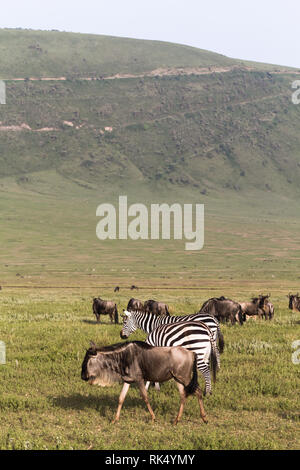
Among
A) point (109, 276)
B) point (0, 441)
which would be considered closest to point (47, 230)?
point (109, 276)

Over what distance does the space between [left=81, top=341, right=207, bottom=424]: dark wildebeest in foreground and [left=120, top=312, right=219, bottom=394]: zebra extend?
1204 millimetres

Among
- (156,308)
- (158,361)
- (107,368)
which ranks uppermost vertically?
(156,308)

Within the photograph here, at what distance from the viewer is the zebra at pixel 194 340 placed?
11836 millimetres

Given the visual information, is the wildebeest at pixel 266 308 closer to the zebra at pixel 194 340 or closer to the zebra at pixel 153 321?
the zebra at pixel 153 321

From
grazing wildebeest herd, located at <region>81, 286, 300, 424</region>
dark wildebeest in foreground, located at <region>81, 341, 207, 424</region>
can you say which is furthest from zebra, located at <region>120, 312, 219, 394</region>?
dark wildebeest in foreground, located at <region>81, 341, 207, 424</region>

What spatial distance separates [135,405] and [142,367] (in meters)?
1.48

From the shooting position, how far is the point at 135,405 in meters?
11.4

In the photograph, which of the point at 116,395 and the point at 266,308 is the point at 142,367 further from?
the point at 266,308

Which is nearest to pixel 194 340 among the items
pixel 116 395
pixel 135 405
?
pixel 135 405

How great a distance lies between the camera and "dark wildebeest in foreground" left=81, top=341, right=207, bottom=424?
10266 mm

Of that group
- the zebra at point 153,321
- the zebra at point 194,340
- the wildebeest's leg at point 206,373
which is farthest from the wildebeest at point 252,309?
the wildebeest's leg at point 206,373

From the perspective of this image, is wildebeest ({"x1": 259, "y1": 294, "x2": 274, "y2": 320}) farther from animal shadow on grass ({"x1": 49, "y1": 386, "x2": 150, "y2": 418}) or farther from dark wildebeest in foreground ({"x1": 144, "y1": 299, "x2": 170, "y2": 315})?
animal shadow on grass ({"x1": 49, "y1": 386, "x2": 150, "y2": 418})

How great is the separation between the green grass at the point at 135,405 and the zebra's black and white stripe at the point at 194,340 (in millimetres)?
657

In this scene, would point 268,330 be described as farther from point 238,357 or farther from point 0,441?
point 0,441
